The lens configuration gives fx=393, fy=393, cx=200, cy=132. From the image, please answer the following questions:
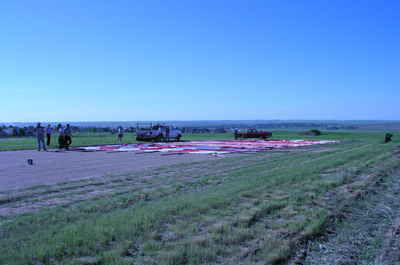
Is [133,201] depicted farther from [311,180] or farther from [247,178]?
[311,180]

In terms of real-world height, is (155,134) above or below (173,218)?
above

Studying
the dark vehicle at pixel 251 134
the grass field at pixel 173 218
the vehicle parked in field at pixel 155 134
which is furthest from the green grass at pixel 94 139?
the grass field at pixel 173 218

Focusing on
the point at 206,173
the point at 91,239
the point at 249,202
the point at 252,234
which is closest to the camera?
the point at 91,239

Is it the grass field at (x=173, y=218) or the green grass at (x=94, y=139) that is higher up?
the grass field at (x=173, y=218)

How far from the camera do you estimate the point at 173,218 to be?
652 cm

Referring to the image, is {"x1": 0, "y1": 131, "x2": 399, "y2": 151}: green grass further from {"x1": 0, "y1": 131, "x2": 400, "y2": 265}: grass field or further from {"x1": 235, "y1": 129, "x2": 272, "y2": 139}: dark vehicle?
{"x1": 0, "y1": 131, "x2": 400, "y2": 265}: grass field

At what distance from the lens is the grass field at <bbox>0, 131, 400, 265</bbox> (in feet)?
16.0

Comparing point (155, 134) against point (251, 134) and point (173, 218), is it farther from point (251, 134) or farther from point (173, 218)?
point (173, 218)

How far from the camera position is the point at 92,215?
6.70m

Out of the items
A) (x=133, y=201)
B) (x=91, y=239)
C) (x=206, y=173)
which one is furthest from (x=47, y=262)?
(x=206, y=173)

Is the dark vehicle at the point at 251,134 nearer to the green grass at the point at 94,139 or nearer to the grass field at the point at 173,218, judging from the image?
the green grass at the point at 94,139

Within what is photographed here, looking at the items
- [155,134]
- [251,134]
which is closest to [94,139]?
[155,134]

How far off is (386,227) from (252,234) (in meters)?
2.37

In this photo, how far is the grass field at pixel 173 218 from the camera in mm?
4891
